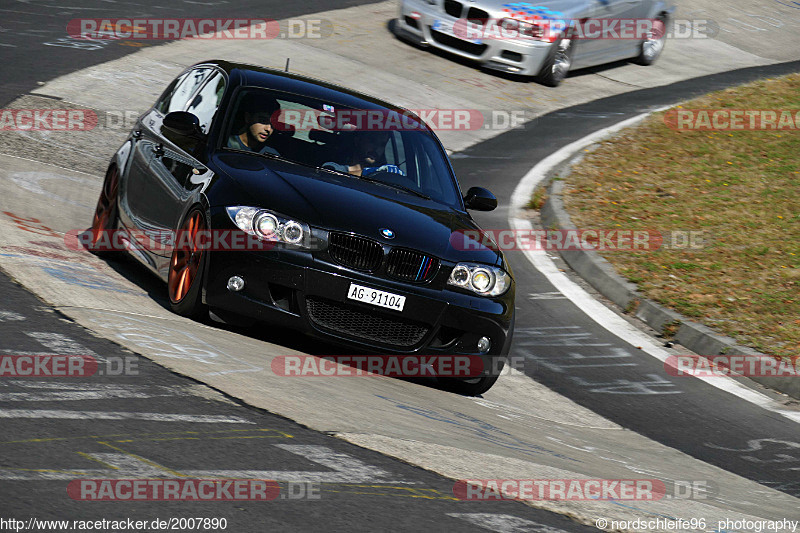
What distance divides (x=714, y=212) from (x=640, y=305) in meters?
3.18

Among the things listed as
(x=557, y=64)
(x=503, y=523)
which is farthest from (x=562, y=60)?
(x=503, y=523)

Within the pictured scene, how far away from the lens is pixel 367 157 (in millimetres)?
7684

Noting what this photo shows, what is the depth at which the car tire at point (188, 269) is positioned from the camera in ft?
21.8

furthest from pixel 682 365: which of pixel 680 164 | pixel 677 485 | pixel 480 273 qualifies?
pixel 680 164

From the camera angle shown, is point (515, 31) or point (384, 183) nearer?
point (384, 183)

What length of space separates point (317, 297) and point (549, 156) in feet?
30.5

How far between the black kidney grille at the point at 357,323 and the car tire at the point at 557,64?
12756 mm

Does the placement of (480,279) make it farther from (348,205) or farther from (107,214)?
(107,214)

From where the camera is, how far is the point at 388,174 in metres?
7.71

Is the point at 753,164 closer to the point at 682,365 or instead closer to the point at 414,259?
the point at 682,365

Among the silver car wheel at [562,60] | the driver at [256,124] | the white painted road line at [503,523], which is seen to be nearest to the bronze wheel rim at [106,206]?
the driver at [256,124]

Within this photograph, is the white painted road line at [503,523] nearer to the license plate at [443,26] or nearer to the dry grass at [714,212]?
Result: the dry grass at [714,212]

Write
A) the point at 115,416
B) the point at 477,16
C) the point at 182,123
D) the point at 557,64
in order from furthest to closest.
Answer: the point at 557,64 < the point at 477,16 < the point at 182,123 < the point at 115,416

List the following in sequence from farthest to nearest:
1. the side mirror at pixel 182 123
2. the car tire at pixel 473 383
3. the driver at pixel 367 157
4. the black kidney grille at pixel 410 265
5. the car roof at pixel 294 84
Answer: the car roof at pixel 294 84
the driver at pixel 367 157
the side mirror at pixel 182 123
the car tire at pixel 473 383
the black kidney grille at pixel 410 265
